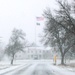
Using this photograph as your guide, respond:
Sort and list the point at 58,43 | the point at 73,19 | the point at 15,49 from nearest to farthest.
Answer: the point at 73,19 → the point at 58,43 → the point at 15,49

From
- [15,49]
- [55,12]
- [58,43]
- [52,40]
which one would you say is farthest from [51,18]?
[15,49]

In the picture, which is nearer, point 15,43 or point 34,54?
point 15,43

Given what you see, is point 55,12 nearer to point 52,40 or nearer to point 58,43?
point 52,40

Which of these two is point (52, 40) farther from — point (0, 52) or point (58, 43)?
point (0, 52)

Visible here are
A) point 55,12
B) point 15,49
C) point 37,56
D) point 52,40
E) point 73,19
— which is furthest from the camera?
point 37,56

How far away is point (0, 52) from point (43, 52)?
45921 mm

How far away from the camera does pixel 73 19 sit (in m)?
37.4

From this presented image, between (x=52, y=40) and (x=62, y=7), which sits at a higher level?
(x=62, y=7)

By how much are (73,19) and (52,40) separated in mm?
21385

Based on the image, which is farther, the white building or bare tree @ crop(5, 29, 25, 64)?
the white building

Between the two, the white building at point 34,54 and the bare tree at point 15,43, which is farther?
the white building at point 34,54

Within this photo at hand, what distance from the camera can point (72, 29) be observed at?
37.5m

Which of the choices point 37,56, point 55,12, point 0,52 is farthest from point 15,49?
point 37,56

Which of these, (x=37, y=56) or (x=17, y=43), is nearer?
(x=17, y=43)
